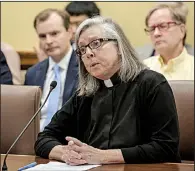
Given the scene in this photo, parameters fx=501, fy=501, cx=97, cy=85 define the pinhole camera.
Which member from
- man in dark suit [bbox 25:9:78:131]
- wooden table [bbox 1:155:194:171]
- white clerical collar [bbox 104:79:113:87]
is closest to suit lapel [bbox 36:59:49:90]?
man in dark suit [bbox 25:9:78:131]

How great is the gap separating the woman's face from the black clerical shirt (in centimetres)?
6

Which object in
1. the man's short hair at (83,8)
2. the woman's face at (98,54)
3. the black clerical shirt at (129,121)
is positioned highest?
the man's short hair at (83,8)

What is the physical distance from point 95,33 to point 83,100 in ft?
0.98

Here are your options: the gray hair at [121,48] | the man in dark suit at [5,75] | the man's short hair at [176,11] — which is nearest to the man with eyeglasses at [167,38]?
the man's short hair at [176,11]

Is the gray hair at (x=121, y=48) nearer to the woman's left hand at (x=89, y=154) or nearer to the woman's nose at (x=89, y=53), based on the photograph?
the woman's nose at (x=89, y=53)

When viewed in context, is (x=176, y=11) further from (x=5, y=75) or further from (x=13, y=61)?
(x=13, y=61)

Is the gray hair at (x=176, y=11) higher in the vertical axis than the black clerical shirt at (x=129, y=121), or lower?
higher

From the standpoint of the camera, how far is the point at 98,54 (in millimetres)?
2057

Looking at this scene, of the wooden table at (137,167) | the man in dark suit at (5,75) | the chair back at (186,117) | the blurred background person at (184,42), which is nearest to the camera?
the wooden table at (137,167)

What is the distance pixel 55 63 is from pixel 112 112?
1.39 m

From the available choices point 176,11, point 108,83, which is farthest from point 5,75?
point 108,83

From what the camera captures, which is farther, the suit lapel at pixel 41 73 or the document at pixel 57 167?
the suit lapel at pixel 41 73

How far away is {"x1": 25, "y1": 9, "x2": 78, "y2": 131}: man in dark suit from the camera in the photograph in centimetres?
312

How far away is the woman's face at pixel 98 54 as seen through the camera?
2.06 metres
